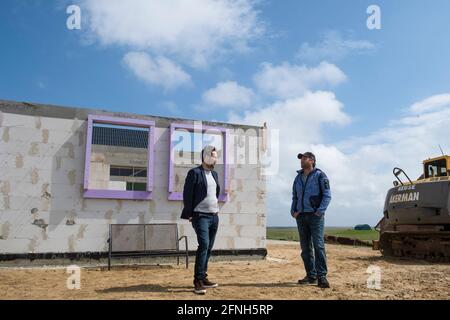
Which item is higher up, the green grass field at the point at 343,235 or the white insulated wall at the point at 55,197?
the white insulated wall at the point at 55,197

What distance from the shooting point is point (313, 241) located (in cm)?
584

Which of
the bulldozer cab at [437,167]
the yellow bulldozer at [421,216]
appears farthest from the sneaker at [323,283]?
the bulldozer cab at [437,167]

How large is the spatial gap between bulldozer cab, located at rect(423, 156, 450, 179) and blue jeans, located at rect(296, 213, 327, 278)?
20.9 ft

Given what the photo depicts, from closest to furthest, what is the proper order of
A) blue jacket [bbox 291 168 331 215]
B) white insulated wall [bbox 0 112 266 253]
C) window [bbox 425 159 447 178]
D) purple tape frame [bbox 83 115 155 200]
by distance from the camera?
1. blue jacket [bbox 291 168 331 215]
2. white insulated wall [bbox 0 112 266 253]
3. purple tape frame [bbox 83 115 155 200]
4. window [bbox 425 159 447 178]

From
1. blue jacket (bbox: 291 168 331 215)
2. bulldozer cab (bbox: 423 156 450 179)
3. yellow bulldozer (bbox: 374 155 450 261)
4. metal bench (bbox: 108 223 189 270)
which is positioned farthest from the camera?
bulldozer cab (bbox: 423 156 450 179)

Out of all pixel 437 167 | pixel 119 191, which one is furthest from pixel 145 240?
pixel 437 167

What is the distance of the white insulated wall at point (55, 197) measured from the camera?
7922 mm

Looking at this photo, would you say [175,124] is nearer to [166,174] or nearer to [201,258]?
[166,174]

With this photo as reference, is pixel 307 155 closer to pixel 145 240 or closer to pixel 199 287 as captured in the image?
pixel 199 287

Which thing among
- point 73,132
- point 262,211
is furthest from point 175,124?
point 262,211

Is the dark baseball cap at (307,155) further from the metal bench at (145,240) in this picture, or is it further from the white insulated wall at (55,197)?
the white insulated wall at (55,197)

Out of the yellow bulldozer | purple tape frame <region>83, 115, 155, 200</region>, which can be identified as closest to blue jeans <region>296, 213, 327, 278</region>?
purple tape frame <region>83, 115, 155, 200</region>

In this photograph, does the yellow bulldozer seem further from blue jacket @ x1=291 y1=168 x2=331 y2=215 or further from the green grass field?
the green grass field

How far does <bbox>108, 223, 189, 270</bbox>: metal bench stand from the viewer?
26.3 ft
